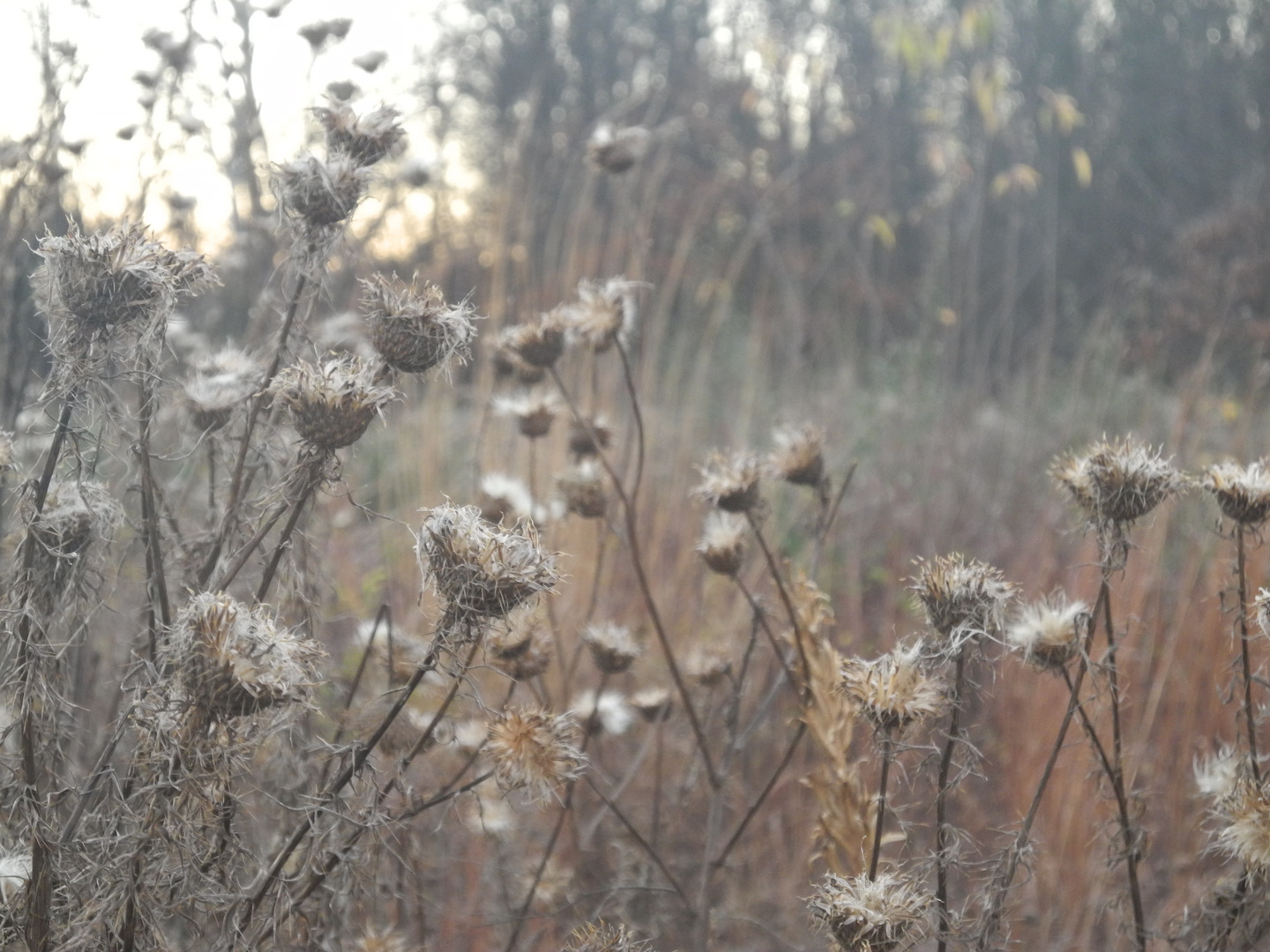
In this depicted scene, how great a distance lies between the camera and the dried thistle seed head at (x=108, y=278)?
960 millimetres

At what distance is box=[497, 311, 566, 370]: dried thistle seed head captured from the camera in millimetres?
1582

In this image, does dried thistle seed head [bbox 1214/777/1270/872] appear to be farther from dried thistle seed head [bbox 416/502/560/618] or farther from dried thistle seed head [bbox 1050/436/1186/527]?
dried thistle seed head [bbox 416/502/560/618]

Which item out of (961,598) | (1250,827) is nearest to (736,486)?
(961,598)

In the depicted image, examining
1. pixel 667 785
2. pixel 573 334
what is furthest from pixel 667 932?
pixel 573 334

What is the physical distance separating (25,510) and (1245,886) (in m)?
1.23

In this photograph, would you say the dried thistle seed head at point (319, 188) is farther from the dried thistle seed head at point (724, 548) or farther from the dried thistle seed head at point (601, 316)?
the dried thistle seed head at point (724, 548)

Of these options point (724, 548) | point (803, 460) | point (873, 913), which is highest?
point (803, 460)

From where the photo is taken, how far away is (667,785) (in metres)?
2.55

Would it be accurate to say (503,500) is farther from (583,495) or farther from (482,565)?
(482,565)

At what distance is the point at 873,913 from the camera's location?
94cm

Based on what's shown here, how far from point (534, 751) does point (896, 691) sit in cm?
35

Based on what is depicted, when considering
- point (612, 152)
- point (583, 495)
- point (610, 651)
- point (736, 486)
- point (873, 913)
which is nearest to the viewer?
point (873, 913)

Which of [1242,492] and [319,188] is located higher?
[319,188]

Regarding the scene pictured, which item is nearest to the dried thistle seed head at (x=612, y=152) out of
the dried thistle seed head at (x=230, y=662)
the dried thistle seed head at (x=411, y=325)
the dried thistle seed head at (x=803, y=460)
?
the dried thistle seed head at (x=803, y=460)
